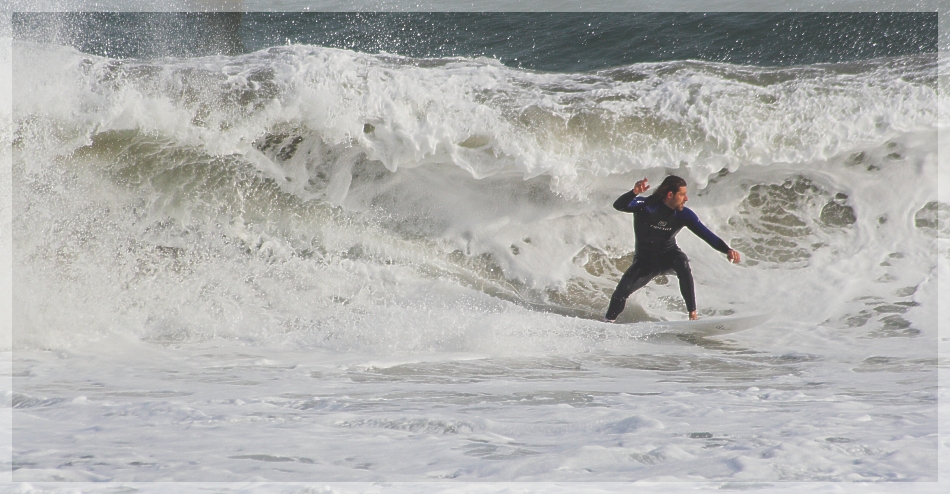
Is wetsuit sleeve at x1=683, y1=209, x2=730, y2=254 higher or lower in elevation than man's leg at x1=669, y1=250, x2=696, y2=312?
higher

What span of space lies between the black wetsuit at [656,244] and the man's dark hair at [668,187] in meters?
0.03

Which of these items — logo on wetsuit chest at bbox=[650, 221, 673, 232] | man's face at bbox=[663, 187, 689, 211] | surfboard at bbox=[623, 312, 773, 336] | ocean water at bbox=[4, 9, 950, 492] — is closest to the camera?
ocean water at bbox=[4, 9, 950, 492]

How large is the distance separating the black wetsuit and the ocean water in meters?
0.53

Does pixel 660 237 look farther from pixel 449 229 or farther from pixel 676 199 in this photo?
pixel 449 229

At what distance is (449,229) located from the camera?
21.6ft

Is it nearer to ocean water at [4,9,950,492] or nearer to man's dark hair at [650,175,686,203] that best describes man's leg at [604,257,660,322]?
ocean water at [4,9,950,492]

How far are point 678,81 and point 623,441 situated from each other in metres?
5.18

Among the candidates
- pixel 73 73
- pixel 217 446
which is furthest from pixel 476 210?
pixel 217 446

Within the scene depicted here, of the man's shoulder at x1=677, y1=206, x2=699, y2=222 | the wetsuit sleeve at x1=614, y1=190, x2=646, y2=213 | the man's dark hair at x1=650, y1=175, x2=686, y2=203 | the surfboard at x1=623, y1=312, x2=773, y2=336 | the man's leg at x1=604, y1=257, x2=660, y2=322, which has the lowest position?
the surfboard at x1=623, y1=312, x2=773, y2=336

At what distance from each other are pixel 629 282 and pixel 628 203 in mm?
654

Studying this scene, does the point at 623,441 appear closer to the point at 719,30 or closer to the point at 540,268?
the point at 540,268

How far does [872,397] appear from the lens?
11.0ft

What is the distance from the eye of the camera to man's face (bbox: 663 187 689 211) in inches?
210

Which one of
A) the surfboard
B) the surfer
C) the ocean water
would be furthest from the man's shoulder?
the ocean water
